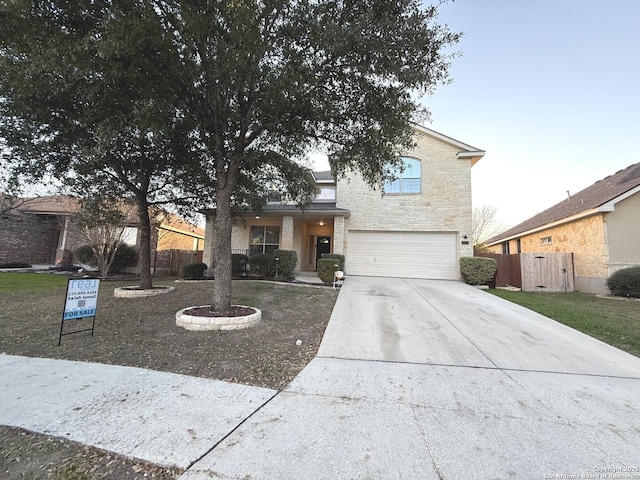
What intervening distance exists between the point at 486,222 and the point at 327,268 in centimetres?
2417

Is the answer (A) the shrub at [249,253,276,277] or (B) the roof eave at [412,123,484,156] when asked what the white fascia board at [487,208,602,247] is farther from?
(A) the shrub at [249,253,276,277]

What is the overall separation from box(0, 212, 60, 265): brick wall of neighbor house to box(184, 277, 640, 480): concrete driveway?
872 inches

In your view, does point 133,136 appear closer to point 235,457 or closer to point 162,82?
point 162,82

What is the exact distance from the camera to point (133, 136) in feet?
20.9

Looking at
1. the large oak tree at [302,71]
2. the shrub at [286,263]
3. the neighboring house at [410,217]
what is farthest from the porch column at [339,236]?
the large oak tree at [302,71]

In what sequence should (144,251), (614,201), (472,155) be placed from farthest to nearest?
(472,155)
(614,201)
(144,251)

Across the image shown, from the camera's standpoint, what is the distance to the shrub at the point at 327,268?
1103 cm

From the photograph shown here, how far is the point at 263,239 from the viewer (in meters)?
15.6

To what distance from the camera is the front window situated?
50.6 ft

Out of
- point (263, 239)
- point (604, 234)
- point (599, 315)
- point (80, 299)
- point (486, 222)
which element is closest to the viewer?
point (80, 299)

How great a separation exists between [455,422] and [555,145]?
15058 mm

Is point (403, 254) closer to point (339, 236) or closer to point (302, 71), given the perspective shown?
point (339, 236)

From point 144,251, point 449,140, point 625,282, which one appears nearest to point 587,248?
point 625,282

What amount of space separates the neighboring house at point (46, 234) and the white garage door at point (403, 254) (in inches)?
423
